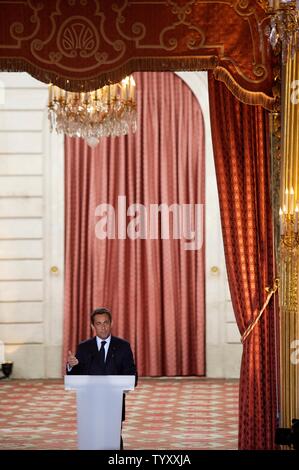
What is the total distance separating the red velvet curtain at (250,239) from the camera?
728cm

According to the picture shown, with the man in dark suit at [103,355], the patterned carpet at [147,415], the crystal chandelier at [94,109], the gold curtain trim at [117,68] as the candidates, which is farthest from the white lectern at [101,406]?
the crystal chandelier at [94,109]

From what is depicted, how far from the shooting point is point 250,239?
23.8 feet

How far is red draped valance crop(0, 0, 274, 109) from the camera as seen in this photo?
701cm

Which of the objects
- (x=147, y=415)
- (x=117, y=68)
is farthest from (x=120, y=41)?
(x=147, y=415)

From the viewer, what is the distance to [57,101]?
408 inches

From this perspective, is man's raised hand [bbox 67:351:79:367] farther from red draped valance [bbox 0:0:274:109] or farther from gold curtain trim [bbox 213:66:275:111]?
gold curtain trim [bbox 213:66:275:111]

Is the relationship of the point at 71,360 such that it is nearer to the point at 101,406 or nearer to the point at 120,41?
the point at 101,406

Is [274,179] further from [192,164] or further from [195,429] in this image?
[192,164]

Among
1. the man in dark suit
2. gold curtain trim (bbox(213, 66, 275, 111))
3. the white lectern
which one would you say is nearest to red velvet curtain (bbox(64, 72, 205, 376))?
gold curtain trim (bbox(213, 66, 275, 111))

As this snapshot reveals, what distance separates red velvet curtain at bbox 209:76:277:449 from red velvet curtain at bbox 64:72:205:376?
16.0 ft

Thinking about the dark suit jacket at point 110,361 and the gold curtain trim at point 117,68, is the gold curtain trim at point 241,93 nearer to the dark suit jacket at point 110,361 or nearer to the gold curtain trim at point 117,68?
the gold curtain trim at point 117,68
